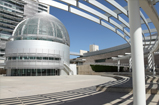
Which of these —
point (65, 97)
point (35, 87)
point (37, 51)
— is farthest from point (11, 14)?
point (65, 97)

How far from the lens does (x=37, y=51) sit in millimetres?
35062

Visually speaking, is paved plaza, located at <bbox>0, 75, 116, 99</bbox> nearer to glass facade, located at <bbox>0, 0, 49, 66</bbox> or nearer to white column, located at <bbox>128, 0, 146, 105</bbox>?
white column, located at <bbox>128, 0, 146, 105</bbox>

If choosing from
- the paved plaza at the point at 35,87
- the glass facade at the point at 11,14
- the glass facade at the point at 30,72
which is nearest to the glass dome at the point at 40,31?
the glass facade at the point at 30,72

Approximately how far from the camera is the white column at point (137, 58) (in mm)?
3752

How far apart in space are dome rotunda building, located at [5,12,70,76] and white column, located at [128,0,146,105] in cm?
3277

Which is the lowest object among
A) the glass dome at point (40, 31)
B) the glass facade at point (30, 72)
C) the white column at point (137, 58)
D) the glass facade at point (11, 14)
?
the glass facade at point (30, 72)

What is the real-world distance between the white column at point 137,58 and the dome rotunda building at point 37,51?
32773 mm

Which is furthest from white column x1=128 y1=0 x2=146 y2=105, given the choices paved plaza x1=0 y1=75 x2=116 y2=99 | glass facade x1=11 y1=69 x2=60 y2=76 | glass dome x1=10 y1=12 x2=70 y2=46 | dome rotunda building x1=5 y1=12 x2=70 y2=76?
glass dome x1=10 y1=12 x2=70 y2=46

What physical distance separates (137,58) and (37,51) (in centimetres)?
3371

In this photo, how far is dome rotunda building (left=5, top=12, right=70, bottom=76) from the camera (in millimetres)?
34562

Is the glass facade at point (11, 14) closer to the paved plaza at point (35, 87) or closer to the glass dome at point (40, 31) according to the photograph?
the glass dome at point (40, 31)

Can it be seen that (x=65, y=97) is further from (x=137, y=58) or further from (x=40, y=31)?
(x=40, y=31)

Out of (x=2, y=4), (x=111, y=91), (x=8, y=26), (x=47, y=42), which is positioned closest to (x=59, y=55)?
(x=47, y=42)

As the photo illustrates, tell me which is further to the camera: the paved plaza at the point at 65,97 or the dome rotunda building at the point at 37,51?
the dome rotunda building at the point at 37,51
